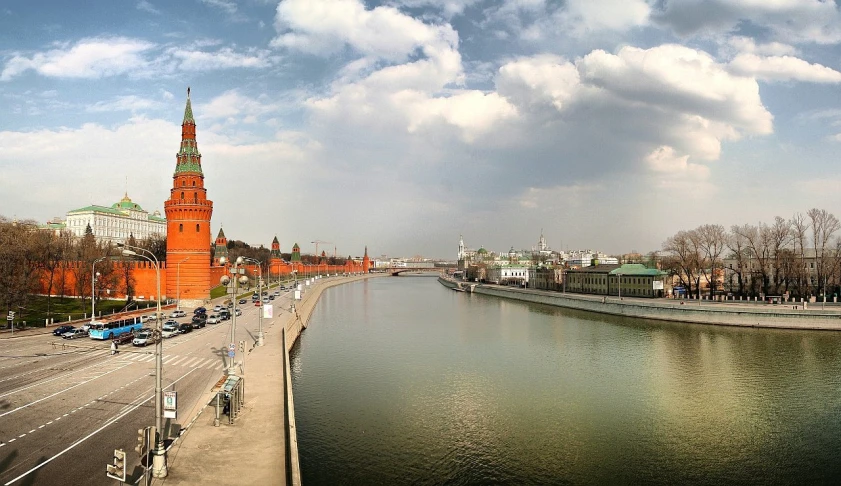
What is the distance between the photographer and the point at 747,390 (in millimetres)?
33156

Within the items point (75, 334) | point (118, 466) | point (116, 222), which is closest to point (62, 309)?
point (75, 334)

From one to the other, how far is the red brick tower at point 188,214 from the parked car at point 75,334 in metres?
25.3

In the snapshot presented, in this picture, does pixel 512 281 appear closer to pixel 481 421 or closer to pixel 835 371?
pixel 835 371

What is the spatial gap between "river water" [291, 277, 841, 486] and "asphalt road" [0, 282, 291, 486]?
20.6 feet

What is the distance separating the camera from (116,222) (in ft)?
566

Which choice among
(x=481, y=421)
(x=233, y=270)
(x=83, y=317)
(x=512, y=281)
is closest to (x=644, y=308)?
(x=481, y=421)

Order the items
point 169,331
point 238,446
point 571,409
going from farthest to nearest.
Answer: point 169,331, point 571,409, point 238,446

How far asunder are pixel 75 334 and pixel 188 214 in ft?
91.2

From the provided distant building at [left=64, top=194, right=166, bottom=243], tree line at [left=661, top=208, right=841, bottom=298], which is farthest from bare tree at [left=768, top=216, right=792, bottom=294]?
distant building at [left=64, top=194, right=166, bottom=243]

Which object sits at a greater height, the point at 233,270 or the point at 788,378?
the point at 233,270

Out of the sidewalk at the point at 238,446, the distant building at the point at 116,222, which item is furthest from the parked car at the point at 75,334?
the distant building at the point at 116,222

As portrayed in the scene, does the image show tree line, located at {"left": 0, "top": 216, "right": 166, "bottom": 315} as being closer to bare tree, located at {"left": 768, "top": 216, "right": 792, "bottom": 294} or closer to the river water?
the river water

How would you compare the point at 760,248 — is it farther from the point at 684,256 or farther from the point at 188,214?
the point at 188,214

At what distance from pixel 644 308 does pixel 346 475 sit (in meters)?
58.7
